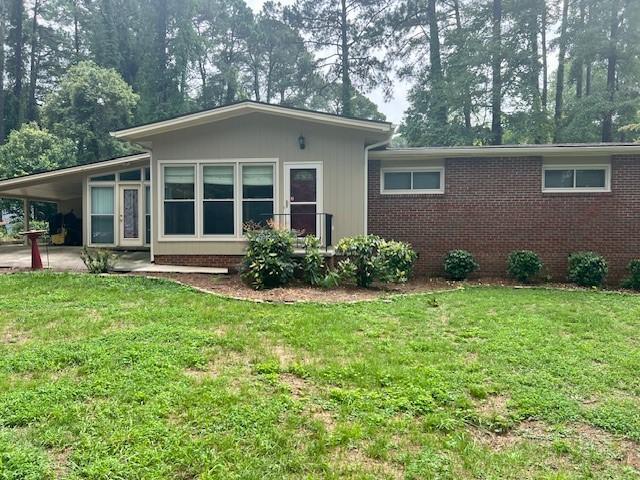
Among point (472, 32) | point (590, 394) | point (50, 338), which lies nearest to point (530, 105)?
point (472, 32)

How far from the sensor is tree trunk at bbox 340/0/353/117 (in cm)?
2511

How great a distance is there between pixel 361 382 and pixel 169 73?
3011 cm

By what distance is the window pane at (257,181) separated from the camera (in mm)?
9812

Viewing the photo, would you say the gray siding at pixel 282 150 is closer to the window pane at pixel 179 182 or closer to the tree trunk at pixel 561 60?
the window pane at pixel 179 182

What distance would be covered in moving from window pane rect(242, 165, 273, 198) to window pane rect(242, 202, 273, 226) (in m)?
0.18

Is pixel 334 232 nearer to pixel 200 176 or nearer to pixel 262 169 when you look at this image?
pixel 262 169

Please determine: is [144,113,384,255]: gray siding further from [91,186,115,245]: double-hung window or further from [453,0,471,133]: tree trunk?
[453,0,471,133]: tree trunk

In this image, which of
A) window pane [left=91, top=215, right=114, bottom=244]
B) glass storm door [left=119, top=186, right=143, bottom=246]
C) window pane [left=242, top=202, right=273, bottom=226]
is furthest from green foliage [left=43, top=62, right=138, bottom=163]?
window pane [left=242, top=202, right=273, bottom=226]

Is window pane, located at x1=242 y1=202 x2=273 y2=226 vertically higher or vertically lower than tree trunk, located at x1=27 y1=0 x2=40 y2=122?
lower

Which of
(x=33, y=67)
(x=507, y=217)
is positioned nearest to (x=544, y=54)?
(x=507, y=217)

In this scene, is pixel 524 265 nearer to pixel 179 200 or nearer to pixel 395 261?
pixel 395 261

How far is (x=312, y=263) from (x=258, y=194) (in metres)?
2.45

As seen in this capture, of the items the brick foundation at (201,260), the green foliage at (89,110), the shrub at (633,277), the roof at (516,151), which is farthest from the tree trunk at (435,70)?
the brick foundation at (201,260)

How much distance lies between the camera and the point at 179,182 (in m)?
9.95
